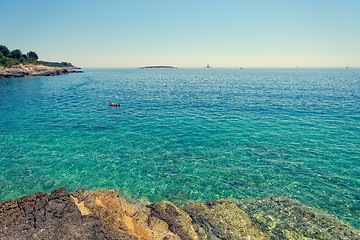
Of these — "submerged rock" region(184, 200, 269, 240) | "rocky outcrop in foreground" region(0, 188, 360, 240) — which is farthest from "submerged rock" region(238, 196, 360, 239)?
"submerged rock" region(184, 200, 269, 240)

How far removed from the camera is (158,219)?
12805mm

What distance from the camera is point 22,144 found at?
25.7 metres

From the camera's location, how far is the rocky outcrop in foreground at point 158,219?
31.8 ft

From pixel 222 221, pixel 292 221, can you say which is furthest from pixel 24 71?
pixel 292 221

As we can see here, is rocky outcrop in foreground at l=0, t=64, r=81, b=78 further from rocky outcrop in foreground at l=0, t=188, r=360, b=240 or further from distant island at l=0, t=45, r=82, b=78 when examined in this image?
rocky outcrop in foreground at l=0, t=188, r=360, b=240

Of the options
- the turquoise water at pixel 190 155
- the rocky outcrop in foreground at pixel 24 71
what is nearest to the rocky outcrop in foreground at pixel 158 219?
the turquoise water at pixel 190 155

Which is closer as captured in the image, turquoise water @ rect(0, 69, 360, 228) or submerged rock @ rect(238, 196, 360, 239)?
submerged rock @ rect(238, 196, 360, 239)

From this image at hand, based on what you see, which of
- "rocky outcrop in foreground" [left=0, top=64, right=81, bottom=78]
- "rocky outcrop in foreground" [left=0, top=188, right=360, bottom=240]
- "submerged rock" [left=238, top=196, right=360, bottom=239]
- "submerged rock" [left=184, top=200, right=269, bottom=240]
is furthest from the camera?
"rocky outcrop in foreground" [left=0, top=64, right=81, bottom=78]

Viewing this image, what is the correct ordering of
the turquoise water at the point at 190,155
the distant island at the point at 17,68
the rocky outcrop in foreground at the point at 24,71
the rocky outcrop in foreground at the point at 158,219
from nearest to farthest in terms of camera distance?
the rocky outcrop in foreground at the point at 158,219, the turquoise water at the point at 190,155, the rocky outcrop in foreground at the point at 24,71, the distant island at the point at 17,68

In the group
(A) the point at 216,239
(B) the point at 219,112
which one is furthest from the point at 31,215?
(B) the point at 219,112

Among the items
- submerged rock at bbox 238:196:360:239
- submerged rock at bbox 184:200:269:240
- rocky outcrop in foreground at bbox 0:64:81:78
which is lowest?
submerged rock at bbox 238:196:360:239

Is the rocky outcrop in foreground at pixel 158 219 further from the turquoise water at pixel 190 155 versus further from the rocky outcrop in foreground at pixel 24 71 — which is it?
the rocky outcrop in foreground at pixel 24 71

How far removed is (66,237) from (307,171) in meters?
19.2

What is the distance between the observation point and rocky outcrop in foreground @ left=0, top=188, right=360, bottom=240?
9688 millimetres
